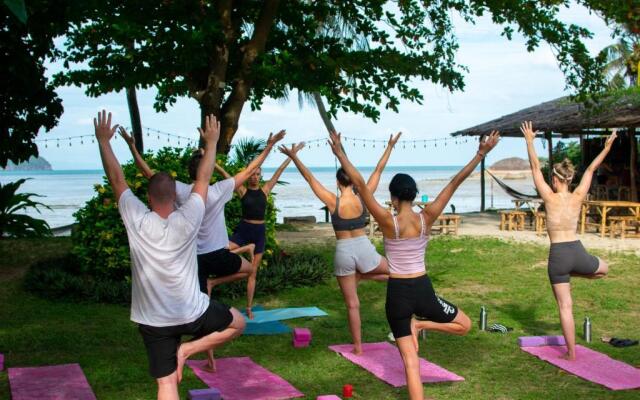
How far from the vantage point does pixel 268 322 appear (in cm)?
939

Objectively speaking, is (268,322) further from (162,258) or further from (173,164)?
(162,258)

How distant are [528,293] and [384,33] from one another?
17.0 ft

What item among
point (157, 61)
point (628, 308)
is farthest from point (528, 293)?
point (157, 61)

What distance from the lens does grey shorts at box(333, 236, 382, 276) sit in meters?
7.56

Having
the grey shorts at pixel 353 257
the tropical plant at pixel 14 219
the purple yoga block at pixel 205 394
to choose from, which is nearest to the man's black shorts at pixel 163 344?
the purple yoga block at pixel 205 394

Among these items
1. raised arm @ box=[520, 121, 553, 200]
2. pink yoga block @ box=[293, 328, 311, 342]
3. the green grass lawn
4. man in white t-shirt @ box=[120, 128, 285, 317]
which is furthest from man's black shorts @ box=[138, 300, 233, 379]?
raised arm @ box=[520, 121, 553, 200]

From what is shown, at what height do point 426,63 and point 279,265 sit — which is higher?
point 426,63

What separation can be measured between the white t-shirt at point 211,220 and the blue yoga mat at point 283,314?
7.46ft

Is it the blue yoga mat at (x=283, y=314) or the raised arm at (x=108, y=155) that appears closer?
the raised arm at (x=108, y=155)

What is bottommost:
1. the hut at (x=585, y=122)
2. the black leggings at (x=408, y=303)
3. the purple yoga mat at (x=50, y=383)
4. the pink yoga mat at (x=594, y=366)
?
the pink yoga mat at (x=594, y=366)

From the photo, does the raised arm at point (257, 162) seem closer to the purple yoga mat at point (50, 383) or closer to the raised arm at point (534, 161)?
the purple yoga mat at point (50, 383)

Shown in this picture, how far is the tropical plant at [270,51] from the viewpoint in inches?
459

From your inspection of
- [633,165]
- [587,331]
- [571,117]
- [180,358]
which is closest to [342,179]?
[180,358]

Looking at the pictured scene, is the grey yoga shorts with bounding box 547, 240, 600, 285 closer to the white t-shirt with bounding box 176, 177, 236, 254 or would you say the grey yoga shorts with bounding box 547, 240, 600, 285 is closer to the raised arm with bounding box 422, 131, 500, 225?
the raised arm with bounding box 422, 131, 500, 225
